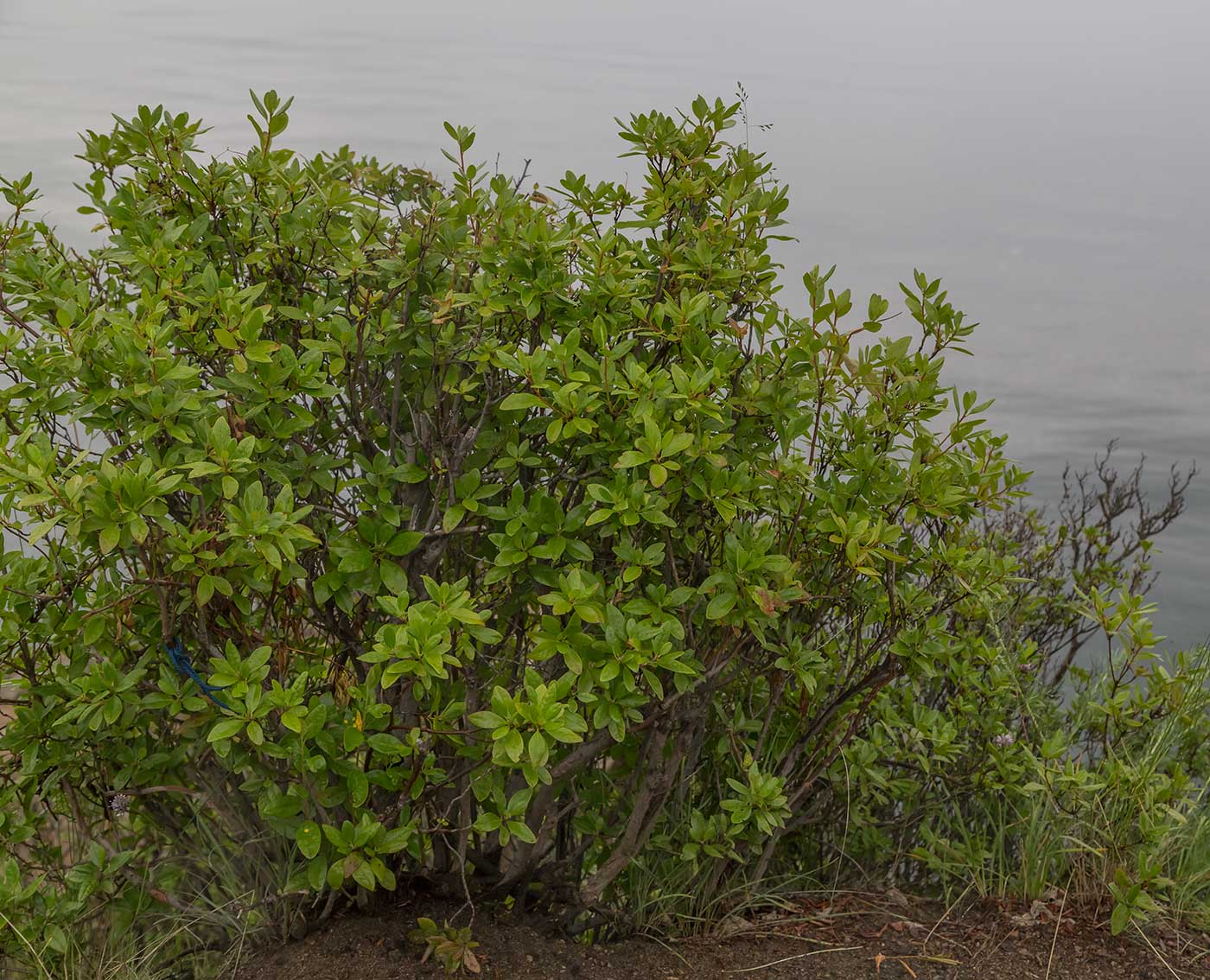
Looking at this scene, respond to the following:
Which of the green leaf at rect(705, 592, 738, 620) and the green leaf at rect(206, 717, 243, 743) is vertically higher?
the green leaf at rect(705, 592, 738, 620)

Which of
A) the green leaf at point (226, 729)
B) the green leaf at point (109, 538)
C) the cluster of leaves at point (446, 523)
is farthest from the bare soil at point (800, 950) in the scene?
the green leaf at point (109, 538)

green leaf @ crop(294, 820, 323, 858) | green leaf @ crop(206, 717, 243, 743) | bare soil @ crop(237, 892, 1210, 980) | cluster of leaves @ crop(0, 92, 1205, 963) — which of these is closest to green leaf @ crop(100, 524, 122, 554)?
cluster of leaves @ crop(0, 92, 1205, 963)

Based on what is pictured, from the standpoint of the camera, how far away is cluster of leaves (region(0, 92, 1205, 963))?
132 inches

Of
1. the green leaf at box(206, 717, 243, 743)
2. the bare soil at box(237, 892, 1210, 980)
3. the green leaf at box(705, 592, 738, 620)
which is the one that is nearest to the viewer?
the green leaf at box(206, 717, 243, 743)

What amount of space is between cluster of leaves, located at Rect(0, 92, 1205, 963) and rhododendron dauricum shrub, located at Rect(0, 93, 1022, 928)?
17 mm

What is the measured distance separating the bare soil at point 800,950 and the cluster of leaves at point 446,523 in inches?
7.6

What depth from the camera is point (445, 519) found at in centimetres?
346

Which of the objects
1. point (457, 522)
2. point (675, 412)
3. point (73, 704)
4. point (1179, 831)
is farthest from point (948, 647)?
point (73, 704)

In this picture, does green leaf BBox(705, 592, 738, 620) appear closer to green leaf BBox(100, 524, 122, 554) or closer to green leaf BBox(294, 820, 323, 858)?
green leaf BBox(294, 820, 323, 858)

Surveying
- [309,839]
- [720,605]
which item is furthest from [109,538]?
[720,605]

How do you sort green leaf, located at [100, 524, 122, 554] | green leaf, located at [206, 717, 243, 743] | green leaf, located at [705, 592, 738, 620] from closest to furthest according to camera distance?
green leaf, located at [100, 524, 122, 554], green leaf, located at [206, 717, 243, 743], green leaf, located at [705, 592, 738, 620]

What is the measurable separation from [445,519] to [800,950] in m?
2.03

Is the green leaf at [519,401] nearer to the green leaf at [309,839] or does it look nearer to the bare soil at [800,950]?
the green leaf at [309,839]

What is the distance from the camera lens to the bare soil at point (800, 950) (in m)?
3.82
